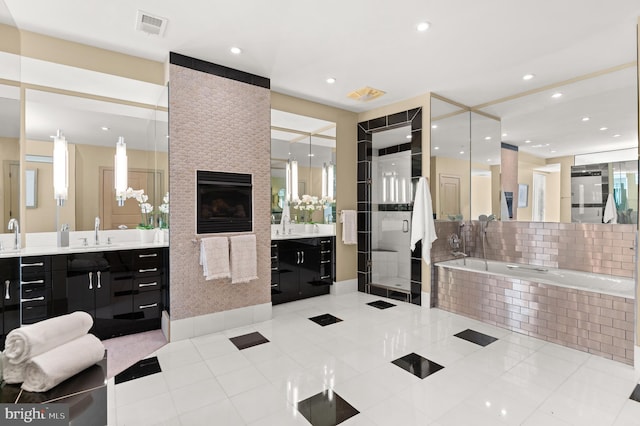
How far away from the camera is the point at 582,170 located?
3.33 m

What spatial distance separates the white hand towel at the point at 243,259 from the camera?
3.22 meters

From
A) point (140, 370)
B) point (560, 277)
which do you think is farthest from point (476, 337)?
point (140, 370)

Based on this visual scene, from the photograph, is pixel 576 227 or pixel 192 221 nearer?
pixel 192 221

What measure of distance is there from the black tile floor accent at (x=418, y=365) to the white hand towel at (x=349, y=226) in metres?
2.15

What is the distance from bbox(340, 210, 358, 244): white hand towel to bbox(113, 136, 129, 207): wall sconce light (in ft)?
9.16

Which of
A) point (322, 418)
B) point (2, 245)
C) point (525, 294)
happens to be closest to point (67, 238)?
point (2, 245)

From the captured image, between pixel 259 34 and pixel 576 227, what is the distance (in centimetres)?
378

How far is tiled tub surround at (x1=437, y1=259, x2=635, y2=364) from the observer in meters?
2.54

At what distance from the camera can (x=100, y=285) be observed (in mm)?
2936

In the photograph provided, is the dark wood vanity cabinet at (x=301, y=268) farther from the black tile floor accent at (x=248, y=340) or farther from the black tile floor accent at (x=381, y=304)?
the black tile floor accent at (x=248, y=340)

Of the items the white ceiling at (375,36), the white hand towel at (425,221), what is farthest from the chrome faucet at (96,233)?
the white hand towel at (425,221)

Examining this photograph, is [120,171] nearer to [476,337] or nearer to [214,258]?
[214,258]

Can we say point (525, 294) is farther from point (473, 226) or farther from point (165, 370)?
point (165, 370)

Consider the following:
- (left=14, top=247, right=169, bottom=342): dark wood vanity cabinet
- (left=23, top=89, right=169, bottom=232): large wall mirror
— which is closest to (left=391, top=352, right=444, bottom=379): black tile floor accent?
(left=14, top=247, right=169, bottom=342): dark wood vanity cabinet
